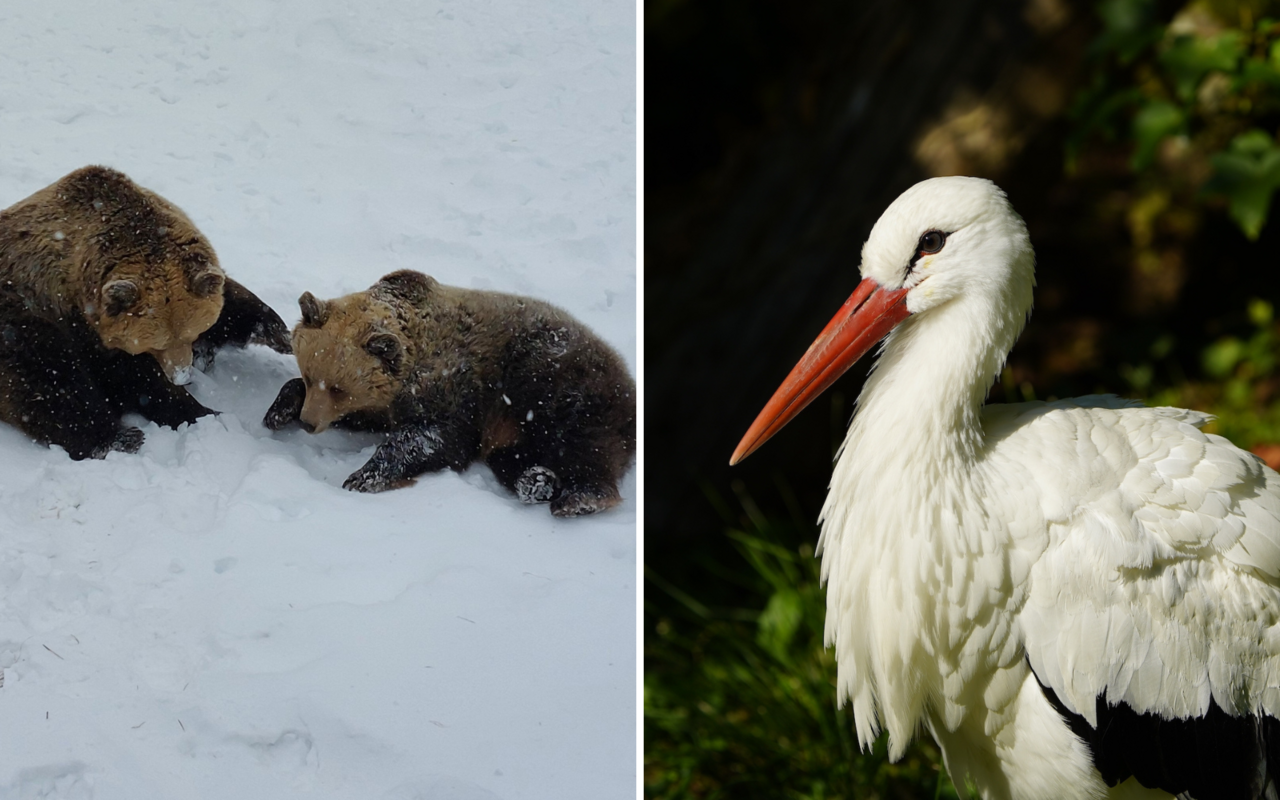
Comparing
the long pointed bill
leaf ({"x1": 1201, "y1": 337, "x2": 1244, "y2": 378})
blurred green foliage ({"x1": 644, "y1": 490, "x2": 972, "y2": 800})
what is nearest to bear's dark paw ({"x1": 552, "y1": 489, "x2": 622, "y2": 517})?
the long pointed bill

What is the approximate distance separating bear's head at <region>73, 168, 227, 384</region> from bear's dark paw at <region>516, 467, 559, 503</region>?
47cm

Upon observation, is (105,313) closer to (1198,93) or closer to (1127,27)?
(1127,27)

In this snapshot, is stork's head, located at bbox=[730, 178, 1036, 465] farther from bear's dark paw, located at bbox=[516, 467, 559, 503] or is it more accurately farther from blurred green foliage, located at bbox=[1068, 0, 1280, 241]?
blurred green foliage, located at bbox=[1068, 0, 1280, 241]

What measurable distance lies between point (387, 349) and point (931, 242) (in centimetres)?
76

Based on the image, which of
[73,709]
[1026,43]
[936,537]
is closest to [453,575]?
[73,709]

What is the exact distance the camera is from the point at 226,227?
135cm

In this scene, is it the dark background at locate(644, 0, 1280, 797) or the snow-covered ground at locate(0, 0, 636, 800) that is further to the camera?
→ the dark background at locate(644, 0, 1280, 797)

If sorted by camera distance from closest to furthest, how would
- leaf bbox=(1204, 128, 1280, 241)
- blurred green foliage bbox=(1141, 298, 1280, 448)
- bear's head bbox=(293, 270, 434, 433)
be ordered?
bear's head bbox=(293, 270, 434, 433), leaf bbox=(1204, 128, 1280, 241), blurred green foliage bbox=(1141, 298, 1280, 448)

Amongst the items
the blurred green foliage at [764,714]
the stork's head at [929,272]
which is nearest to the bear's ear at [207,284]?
the stork's head at [929,272]

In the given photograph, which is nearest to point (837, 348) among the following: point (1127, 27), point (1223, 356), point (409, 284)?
point (409, 284)

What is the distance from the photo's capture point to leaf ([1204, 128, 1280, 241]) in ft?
6.19

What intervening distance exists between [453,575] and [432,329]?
1.13 ft

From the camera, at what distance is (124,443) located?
131cm

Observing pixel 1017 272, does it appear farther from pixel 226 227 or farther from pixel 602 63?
pixel 226 227
